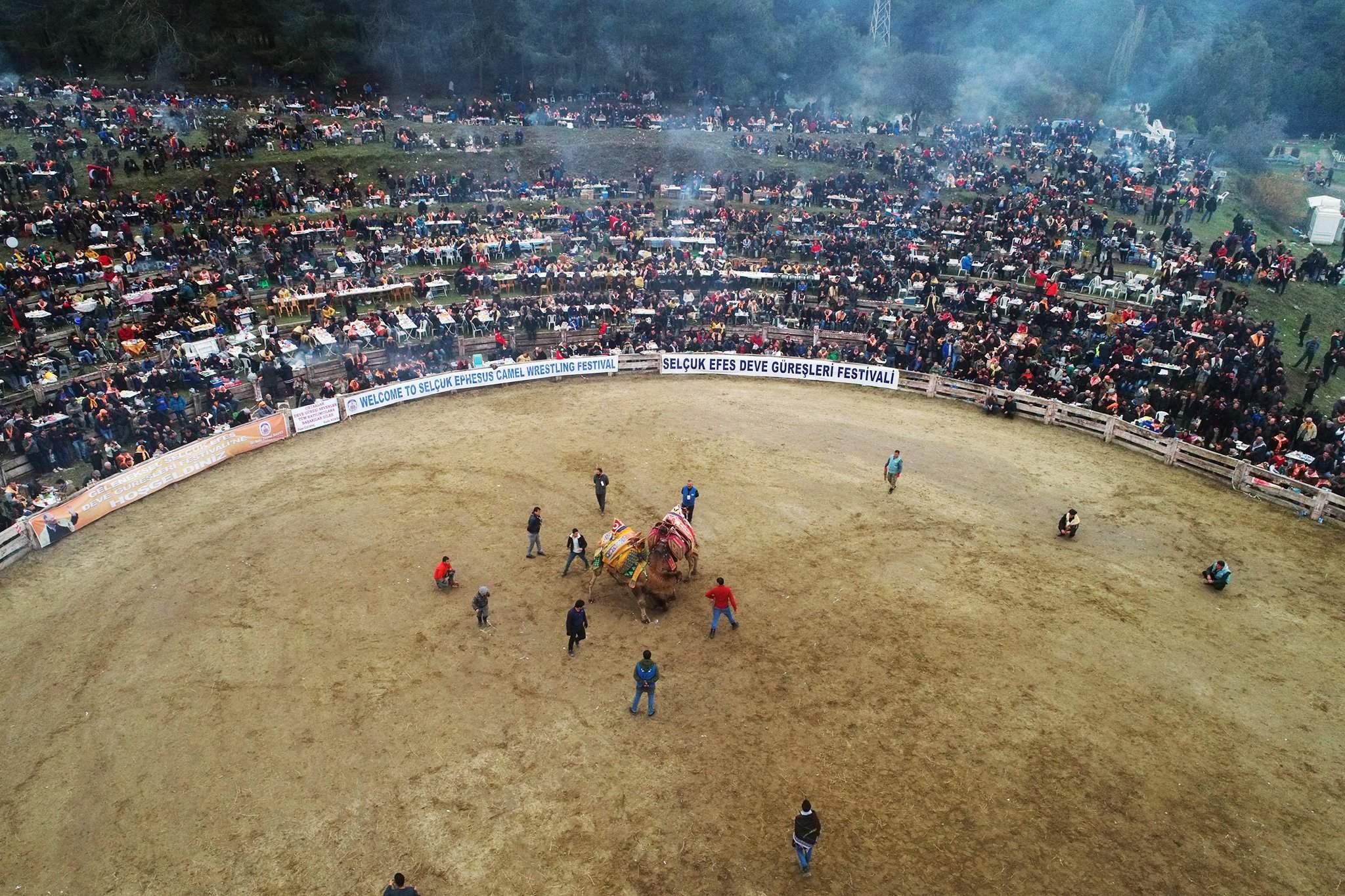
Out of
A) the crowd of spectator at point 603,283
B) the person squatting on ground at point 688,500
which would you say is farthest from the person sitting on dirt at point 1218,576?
the person squatting on ground at point 688,500

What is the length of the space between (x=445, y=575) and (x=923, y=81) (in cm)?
7235

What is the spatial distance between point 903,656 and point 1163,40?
89.2 m

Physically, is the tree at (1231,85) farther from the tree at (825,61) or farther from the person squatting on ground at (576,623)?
the person squatting on ground at (576,623)

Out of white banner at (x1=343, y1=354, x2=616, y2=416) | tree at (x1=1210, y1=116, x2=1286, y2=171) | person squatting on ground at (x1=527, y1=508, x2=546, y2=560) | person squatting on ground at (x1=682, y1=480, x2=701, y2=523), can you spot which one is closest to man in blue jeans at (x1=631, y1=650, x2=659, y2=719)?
person squatting on ground at (x1=527, y1=508, x2=546, y2=560)

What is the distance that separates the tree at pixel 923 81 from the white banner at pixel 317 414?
6348 cm

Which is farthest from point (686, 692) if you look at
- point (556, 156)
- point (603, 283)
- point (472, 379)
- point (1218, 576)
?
point (556, 156)

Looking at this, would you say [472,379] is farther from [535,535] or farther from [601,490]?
[535,535]

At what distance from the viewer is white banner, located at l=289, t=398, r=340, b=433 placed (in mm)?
26453

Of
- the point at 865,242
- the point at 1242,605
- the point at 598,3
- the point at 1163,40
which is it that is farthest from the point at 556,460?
the point at 1163,40

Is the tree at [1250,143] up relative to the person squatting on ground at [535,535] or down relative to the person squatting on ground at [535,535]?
up

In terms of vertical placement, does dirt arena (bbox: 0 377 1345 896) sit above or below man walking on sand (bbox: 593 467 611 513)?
below

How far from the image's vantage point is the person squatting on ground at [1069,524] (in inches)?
821

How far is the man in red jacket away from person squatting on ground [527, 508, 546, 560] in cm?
475

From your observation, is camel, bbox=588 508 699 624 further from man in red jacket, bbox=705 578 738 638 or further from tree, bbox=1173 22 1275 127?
tree, bbox=1173 22 1275 127
